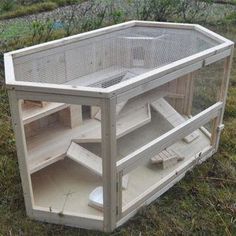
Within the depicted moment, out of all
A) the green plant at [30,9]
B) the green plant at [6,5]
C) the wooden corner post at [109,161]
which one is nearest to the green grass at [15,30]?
the green plant at [30,9]

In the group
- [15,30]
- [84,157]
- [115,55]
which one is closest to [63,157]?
[84,157]

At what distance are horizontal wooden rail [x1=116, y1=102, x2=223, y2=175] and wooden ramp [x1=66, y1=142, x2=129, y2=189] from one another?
190mm

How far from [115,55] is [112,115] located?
799mm

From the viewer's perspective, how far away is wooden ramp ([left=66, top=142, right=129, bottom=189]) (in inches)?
84.9

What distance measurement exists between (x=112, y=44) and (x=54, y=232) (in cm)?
121

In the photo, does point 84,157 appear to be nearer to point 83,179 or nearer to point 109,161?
point 83,179

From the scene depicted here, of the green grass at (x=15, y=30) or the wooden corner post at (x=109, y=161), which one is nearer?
the wooden corner post at (x=109, y=161)

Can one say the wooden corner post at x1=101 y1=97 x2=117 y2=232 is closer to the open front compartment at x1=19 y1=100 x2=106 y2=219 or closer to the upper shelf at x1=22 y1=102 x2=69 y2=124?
the open front compartment at x1=19 y1=100 x2=106 y2=219

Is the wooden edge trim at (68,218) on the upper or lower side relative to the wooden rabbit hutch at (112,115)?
lower

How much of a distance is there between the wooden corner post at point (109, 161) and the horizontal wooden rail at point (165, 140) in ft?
0.23

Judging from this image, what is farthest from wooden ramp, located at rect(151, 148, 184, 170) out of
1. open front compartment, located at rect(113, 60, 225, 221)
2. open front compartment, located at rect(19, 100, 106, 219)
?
open front compartment, located at rect(19, 100, 106, 219)

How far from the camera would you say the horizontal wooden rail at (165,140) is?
2.03m

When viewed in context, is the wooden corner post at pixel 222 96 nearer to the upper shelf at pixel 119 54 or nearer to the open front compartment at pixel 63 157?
the upper shelf at pixel 119 54

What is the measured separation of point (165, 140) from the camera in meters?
2.22
